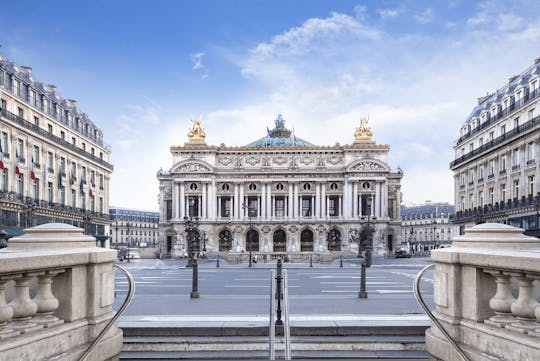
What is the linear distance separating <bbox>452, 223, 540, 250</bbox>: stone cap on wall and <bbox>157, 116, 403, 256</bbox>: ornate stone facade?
6953 cm

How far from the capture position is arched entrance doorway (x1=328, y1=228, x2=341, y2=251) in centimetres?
7669

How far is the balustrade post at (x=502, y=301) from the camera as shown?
5539 mm

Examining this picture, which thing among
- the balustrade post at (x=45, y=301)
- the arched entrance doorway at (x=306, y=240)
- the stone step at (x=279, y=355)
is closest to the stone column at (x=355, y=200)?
the arched entrance doorway at (x=306, y=240)

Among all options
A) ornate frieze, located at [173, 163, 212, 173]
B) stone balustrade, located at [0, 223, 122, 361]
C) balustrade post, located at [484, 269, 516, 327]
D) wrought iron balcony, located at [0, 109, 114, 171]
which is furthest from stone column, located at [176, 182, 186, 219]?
balustrade post, located at [484, 269, 516, 327]

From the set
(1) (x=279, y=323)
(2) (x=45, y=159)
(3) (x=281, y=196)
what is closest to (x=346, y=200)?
(3) (x=281, y=196)

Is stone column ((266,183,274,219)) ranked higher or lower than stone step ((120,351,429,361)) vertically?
higher

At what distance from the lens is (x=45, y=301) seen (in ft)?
18.6

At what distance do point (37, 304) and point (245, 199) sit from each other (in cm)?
7252

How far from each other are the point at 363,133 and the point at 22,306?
251ft

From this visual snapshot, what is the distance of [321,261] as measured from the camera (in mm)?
53875

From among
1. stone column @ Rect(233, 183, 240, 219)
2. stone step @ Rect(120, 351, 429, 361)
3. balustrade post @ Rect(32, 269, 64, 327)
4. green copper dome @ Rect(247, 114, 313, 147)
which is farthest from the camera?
green copper dome @ Rect(247, 114, 313, 147)

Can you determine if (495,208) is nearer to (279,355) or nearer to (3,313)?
(279,355)

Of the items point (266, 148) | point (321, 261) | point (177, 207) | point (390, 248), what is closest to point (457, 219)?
point (321, 261)

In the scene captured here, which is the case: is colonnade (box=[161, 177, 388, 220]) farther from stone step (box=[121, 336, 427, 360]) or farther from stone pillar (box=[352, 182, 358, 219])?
stone step (box=[121, 336, 427, 360])
